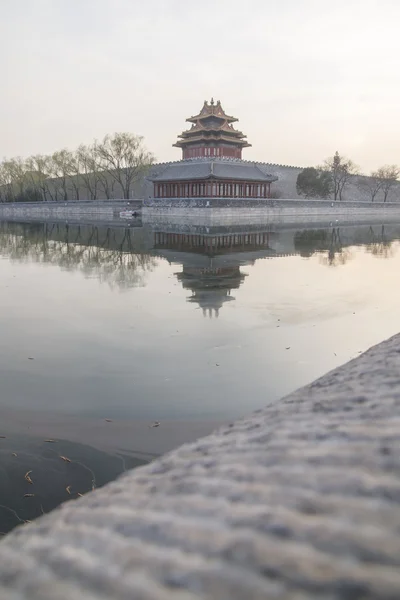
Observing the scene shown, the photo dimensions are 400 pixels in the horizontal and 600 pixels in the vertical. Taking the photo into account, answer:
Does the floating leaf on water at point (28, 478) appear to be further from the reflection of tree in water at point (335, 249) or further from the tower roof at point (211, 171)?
the tower roof at point (211, 171)

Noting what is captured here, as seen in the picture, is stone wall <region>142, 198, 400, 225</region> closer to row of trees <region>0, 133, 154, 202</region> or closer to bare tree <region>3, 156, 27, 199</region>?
row of trees <region>0, 133, 154, 202</region>

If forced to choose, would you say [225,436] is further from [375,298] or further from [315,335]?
[375,298]

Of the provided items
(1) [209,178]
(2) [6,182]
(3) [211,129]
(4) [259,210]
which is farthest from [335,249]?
(2) [6,182]

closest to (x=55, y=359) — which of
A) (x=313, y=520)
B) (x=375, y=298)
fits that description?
(x=313, y=520)

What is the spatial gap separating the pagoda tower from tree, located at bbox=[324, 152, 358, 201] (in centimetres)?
1545

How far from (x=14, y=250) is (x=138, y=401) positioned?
1691 cm

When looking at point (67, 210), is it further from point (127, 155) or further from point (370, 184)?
point (370, 184)

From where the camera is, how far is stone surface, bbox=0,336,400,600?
1222 mm

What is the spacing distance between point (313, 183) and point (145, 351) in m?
51.7

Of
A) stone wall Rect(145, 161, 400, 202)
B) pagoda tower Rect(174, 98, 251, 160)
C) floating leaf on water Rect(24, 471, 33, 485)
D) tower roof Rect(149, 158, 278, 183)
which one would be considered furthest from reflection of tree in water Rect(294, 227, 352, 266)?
stone wall Rect(145, 161, 400, 202)

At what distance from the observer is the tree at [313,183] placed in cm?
5384

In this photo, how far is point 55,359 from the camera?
6180mm

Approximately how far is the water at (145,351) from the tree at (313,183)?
139ft

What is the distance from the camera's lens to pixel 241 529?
55.5 inches
